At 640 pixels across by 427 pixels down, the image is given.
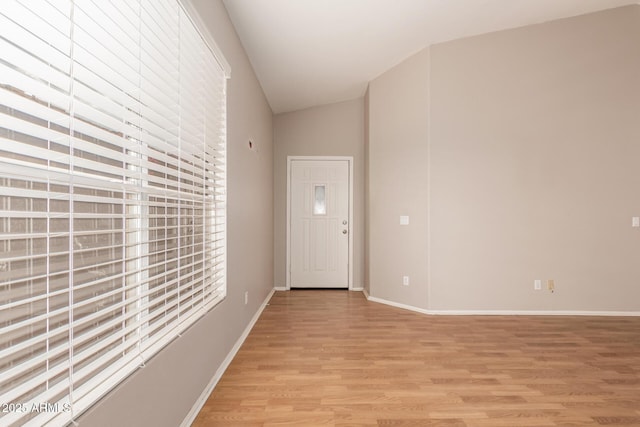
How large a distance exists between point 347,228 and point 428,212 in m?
1.75

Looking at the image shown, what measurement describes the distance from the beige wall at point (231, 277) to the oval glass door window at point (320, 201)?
740mm

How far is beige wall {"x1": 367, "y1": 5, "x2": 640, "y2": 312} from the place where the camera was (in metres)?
4.09

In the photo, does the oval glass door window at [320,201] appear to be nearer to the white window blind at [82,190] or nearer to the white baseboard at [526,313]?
the white baseboard at [526,313]

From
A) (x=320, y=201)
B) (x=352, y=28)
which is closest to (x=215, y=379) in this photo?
(x=352, y=28)

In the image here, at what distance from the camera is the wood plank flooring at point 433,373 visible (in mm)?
2033

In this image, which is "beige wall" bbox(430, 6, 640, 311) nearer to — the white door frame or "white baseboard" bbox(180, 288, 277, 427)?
the white door frame

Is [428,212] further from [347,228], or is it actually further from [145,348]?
[145,348]

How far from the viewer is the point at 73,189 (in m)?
1.15

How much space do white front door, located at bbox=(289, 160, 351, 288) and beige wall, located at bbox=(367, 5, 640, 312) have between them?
5.76 ft

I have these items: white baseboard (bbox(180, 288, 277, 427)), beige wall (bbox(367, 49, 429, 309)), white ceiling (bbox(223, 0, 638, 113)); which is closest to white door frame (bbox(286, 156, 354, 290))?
beige wall (bbox(367, 49, 429, 309))

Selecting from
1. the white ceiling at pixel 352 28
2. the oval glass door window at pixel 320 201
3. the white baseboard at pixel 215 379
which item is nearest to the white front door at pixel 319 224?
the oval glass door window at pixel 320 201

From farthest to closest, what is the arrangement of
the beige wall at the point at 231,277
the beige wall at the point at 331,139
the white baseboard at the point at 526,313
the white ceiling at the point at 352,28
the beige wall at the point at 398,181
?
the beige wall at the point at 331,139
the beige wall at the point at 398,181
the white baseboard at the point at 526,313
the white ceiling at the point at 352,28
the beige wall at the point at 231,277

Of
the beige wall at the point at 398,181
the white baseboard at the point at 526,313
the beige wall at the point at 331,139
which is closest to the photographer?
the white baseboard at the point at 526,313

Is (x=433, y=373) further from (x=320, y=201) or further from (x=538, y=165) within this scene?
(x=320, y=201)
